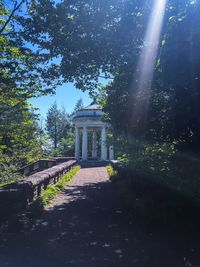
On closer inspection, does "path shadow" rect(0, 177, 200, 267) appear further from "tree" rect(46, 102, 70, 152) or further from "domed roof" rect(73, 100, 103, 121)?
"tree" rect(46, 102, 70, 152)

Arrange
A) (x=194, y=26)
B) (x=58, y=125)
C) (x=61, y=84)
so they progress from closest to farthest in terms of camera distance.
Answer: (x=194, y=26) → (x=61, y=84) → (x=58, y=125)

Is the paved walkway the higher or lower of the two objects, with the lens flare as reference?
lower

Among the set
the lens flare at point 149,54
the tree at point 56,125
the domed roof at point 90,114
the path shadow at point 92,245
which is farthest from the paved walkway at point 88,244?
the tree at point 56,125

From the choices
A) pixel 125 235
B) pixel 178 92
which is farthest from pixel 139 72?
pixel 125 235

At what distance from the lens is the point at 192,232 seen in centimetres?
698

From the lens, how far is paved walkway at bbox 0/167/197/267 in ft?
17.2

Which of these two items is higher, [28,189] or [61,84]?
[61,84]

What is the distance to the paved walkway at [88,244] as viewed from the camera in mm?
5238

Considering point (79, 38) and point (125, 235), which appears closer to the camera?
point (125, 235)

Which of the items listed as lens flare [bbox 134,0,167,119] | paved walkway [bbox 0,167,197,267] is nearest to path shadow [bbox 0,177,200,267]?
paved walkway [bbox 0,167,197,267]

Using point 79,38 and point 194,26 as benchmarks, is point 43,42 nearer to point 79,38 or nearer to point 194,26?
point 79,38

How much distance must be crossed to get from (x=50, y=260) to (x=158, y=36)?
5.80 meters

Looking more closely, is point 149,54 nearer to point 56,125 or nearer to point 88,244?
point 88,244

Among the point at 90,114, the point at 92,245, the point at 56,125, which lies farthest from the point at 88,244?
the point at 56,125
